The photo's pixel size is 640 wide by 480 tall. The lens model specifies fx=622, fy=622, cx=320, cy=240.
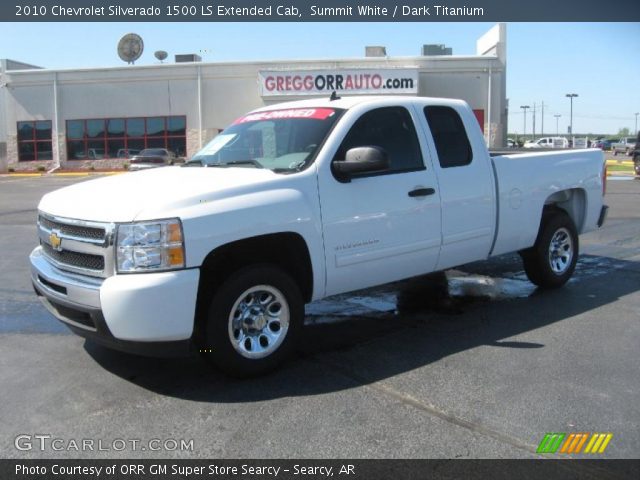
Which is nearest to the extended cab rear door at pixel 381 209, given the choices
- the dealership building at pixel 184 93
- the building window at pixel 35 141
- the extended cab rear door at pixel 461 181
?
the extended cab rear door at pixel 461 181

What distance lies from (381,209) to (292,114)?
1181 millimetres

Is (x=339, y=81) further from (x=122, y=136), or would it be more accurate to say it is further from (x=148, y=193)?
(x=148, y=193)

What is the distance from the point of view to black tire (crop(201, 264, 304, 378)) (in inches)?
165

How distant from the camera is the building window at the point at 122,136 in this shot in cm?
3734

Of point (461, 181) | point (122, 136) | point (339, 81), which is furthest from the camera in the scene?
point (122, 136)

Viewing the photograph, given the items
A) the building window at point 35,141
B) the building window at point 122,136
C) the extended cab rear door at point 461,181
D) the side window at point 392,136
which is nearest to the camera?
the side window at point 392,136

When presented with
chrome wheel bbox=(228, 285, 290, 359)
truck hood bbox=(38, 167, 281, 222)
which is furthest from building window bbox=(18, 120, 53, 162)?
chrome wheel bbox=(228, 285, 290, 359)

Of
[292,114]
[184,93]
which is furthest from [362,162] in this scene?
[184,93]

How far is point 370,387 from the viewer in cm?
426

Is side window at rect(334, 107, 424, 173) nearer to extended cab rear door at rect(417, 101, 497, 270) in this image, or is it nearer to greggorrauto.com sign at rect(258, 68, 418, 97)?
extended cab rear door at rect(417, 101, 497, 270)

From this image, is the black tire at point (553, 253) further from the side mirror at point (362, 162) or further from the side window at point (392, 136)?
the side mirror at point (362, 162)

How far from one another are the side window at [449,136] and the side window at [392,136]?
27cm
